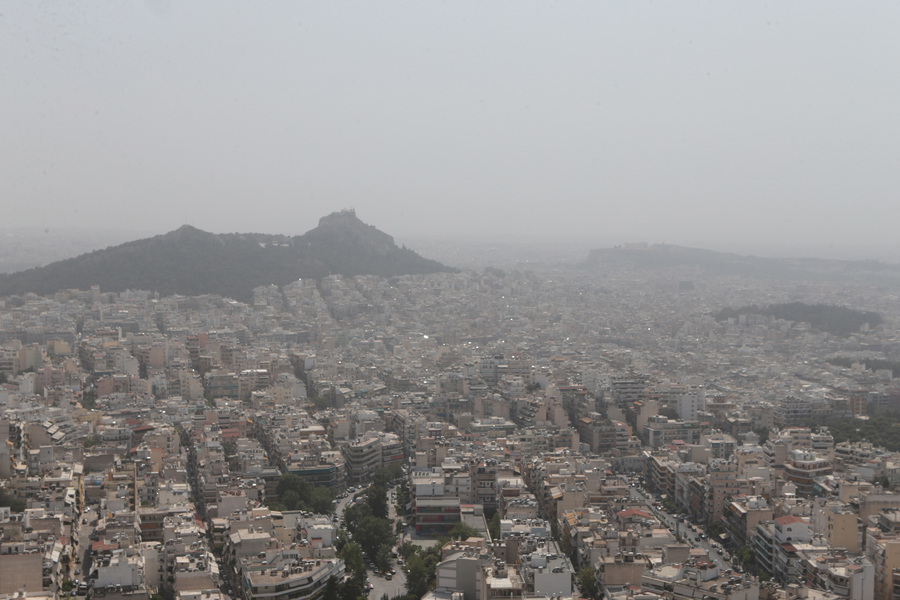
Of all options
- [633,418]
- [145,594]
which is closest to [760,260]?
[633,418]

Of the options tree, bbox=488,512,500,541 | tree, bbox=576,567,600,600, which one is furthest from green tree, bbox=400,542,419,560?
tree, bbox=576,567,600,600

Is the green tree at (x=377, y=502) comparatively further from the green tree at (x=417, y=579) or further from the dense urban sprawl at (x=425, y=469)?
the green tree at (x=417, y=579)

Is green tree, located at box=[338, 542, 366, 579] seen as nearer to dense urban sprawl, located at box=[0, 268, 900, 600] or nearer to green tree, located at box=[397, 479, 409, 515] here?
dense urban sprawl, located at box=[0, 268, 900, 600]

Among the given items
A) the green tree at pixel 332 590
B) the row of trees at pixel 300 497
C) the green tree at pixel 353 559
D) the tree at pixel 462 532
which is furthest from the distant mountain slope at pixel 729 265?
the green tree at pixel 332 590

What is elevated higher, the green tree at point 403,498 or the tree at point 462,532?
the tree at point 462,532

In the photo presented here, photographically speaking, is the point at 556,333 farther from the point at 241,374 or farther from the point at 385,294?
the point at 241,374

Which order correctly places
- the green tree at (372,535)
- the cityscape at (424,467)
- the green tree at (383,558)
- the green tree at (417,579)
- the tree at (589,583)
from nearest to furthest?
the cityscape at (424,467) < the tree at (589,583) < the green tree at (417,579) < the green tree at (383,558) < the green tree at (372,535)
